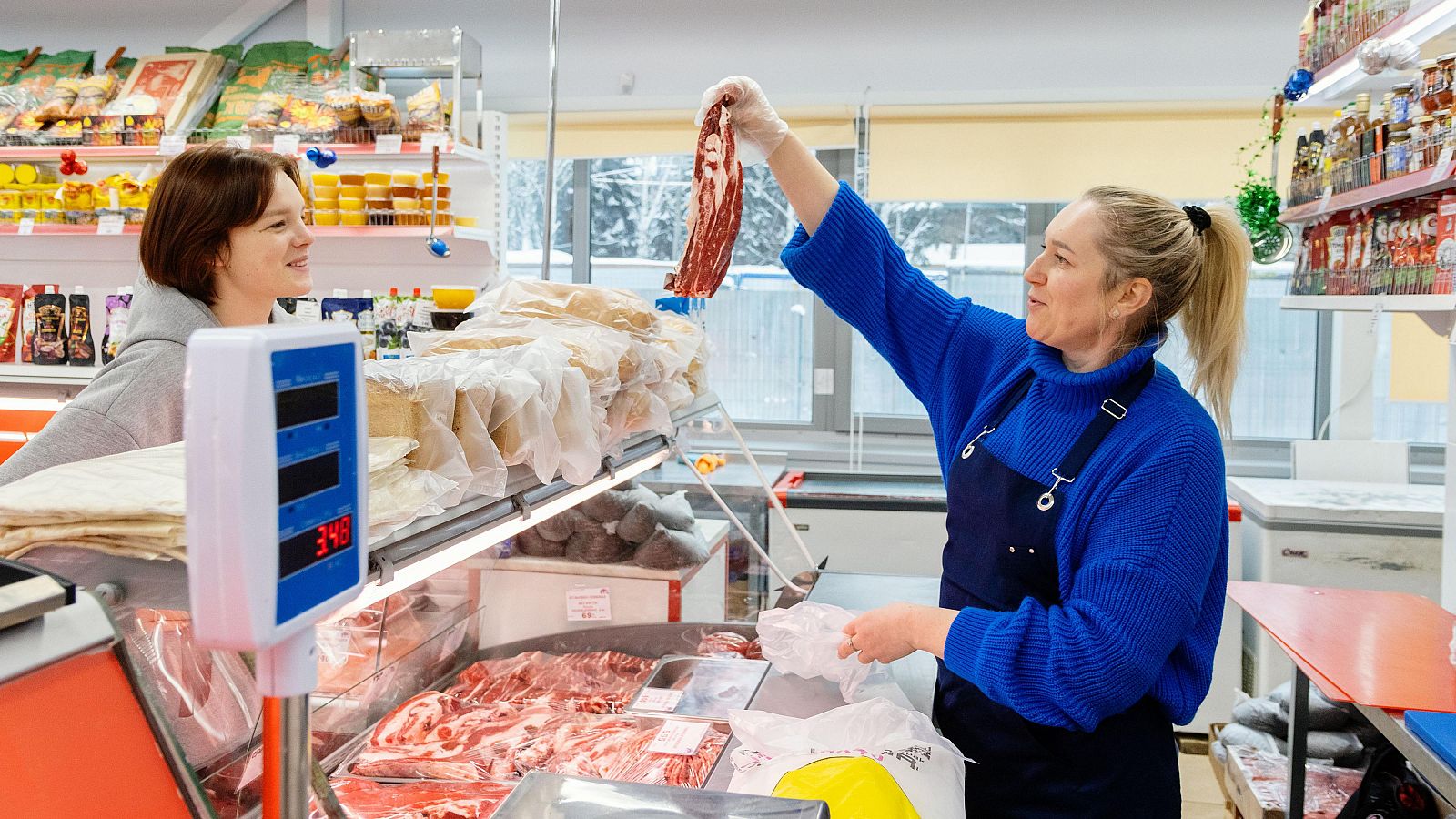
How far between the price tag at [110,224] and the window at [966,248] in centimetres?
354

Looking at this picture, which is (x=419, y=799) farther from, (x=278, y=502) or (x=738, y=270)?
(x=738, y=270)

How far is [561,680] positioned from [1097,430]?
1375mm

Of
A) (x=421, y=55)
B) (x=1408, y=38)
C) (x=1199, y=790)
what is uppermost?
(x=421, y=55)

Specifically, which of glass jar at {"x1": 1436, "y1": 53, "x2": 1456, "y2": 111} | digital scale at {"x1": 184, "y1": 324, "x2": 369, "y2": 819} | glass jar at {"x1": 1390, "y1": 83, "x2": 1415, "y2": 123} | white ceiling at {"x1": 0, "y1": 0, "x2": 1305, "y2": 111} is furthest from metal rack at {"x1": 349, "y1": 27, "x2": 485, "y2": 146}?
digital scale at {"x1": 184, "y1": 324, "x2": 369, "y2": 819}

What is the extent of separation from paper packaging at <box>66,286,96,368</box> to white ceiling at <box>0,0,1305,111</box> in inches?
64.5

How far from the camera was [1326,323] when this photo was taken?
546cm

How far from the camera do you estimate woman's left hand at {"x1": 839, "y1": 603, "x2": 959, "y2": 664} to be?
169 centimetres

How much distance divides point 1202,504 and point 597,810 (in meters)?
1.01

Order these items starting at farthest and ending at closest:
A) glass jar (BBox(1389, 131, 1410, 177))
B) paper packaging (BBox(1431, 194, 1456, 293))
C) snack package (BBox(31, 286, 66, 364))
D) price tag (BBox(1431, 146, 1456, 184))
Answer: snack package (BBox(31, 286, 66, 364))
glass jar (BBox(1389, 131, 1410, 177))
paper packaging (BBox(1431, 194, 1456, 293))
price tag (BBox(1431, 146, 1456, 184))

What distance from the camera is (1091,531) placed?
1647mm

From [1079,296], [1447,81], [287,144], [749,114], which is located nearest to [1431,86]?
[1447,81]

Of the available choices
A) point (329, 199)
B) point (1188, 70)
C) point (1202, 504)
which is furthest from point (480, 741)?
point (1188, 70)

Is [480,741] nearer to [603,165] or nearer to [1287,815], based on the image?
[1287,815]

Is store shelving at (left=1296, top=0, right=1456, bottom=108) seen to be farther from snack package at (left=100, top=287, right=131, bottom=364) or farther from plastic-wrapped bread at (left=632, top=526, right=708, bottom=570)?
snack package at (left=100, top=287, right=131, bottom=364)
